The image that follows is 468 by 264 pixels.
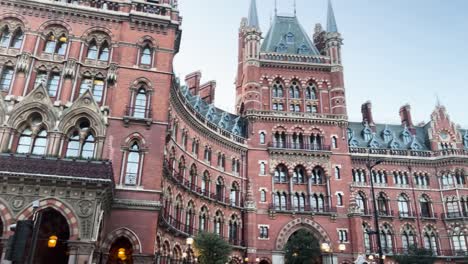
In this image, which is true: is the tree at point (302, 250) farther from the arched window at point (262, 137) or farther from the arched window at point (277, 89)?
the arched window at point (277, 89)

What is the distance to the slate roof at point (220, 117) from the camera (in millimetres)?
51500

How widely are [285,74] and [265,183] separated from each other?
16724 millimetres

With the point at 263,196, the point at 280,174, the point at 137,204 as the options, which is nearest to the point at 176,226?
the point at 137,204

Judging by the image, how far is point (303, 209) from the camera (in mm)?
51500

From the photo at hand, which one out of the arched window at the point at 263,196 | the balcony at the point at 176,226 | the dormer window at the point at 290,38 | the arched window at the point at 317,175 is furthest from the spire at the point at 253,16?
the balcony at the point at 176,226

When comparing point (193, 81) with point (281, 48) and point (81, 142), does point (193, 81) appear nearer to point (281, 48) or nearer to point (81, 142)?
point (281, 48)

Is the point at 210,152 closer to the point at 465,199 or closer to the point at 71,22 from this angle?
the point at 71,22

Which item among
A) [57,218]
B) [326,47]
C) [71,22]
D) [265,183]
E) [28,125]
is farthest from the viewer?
[326,47]

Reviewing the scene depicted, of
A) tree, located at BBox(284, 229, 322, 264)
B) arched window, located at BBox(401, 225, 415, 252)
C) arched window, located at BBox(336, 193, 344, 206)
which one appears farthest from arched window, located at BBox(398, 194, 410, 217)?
tree, located at BBox(284, 229, 322, 264)

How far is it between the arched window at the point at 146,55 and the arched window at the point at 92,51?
3683mm

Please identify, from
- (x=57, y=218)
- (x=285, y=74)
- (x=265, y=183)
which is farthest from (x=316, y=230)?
(x=57, y=218)

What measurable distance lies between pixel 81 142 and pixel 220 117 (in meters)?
27.3

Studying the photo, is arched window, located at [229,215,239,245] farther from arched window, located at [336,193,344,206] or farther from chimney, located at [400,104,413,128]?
chimney, located at [400,104,413,128]

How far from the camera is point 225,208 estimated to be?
158 feet
